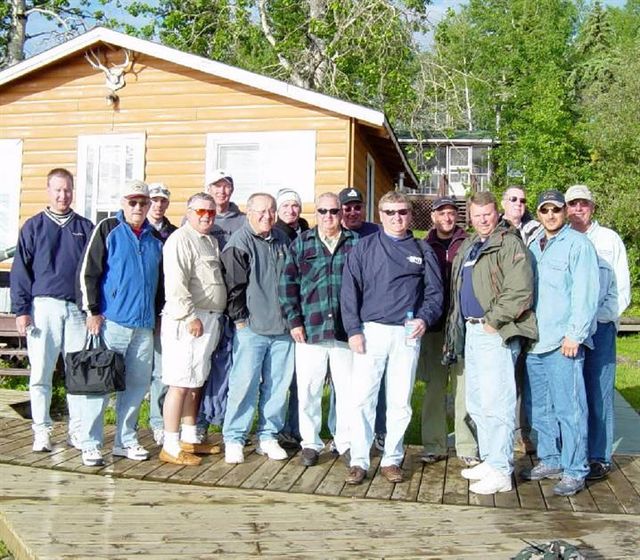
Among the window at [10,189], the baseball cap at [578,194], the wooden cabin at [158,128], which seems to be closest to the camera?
the baseball cap at [578,194]

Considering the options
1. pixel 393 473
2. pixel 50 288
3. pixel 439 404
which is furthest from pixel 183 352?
pixel 439 404

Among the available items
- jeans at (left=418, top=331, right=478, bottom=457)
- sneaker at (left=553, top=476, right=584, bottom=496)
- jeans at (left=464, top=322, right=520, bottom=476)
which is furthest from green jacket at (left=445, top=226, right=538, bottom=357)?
sneaker at (left=553, top=476, right=584, bottom=496)

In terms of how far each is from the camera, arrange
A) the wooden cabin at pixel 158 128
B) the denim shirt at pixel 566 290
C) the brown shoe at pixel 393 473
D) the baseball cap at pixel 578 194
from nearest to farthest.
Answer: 1. the denim shirt at pixel 566 290
2. the brown shoe at pixel 393 473
3. the baseball cap at pixel 578 194
4. the wooden cabin at pixel 158 128

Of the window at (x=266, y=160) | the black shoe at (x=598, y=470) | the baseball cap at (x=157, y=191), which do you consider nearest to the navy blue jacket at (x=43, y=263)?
the baseball cap at (x=157, y=191)

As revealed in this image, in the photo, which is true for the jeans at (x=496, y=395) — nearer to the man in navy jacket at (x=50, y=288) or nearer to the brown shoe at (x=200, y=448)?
the brown shoe at (x=200, y=448)

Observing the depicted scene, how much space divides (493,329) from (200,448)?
7.45 feet

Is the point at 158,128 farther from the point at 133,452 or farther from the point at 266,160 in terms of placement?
the point at 133,452

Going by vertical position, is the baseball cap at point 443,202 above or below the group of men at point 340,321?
above

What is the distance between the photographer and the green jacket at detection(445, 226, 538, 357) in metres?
5.06

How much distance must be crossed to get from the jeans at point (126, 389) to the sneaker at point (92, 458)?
30mm

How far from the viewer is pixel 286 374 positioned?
5.83 m

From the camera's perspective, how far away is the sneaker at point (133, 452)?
5.76 metres

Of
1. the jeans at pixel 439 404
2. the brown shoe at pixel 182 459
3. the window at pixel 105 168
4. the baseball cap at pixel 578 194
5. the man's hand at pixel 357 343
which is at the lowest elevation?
the brown shoe at pixel 182 459

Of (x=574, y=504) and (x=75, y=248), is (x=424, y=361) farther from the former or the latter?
(x=75, y=248)
